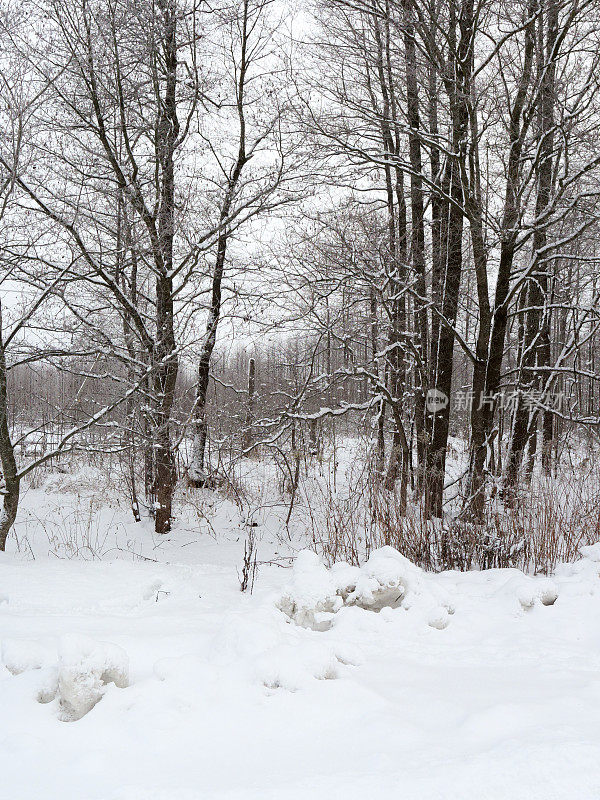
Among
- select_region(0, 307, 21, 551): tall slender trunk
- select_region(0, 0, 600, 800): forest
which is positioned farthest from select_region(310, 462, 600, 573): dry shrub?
select_region(0, 307, 21, 551): tall slender trunk

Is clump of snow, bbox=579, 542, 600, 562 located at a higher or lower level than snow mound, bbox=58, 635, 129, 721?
lower

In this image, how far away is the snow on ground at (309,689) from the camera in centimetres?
182

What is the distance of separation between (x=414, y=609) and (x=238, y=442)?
5.30 metres

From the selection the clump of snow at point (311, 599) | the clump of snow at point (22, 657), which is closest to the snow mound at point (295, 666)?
the clump of snow at point (311, 599)

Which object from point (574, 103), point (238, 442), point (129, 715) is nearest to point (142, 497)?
point (238, 442)

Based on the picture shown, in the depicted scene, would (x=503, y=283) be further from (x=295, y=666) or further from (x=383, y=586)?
(x=295, y=666)

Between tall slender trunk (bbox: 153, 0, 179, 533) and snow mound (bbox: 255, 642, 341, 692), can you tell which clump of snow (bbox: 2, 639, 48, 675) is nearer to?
snow mound (bbox: 255, 642, 341, 692)

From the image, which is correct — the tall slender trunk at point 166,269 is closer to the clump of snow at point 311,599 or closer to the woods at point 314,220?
the woods at point 314,220

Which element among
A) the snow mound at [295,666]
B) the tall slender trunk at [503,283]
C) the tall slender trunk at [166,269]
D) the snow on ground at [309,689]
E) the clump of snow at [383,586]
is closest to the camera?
the snow on ground at [309,689]

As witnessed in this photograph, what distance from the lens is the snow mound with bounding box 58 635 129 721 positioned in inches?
85.1

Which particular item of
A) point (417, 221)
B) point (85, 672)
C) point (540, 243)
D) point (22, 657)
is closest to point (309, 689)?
point (85, 672)

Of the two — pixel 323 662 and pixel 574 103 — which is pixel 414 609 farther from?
pixel 574 103

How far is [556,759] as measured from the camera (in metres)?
1.87

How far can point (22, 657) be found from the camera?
251 cm
